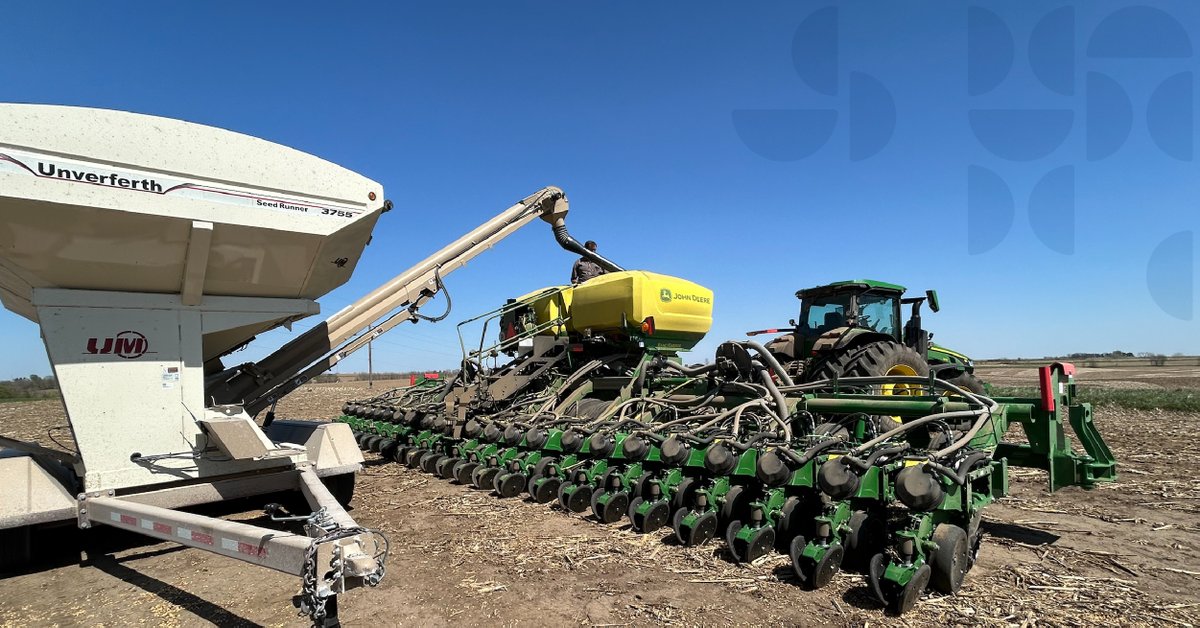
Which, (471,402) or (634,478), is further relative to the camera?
(471,402)

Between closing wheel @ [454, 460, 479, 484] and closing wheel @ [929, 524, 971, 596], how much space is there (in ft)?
17.5

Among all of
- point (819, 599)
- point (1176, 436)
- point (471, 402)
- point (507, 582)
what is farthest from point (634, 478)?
point (1176, 436)

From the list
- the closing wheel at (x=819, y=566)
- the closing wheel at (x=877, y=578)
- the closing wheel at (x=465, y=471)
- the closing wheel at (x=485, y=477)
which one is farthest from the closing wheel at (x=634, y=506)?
the closing wheel at (x=465, y=471)

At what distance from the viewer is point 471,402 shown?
8.52 metres

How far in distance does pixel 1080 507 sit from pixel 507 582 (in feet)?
18.5

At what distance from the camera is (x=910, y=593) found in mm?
3568

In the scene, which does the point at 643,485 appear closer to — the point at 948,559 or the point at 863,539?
the point at 863,539

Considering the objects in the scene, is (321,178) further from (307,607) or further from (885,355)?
(885,355)

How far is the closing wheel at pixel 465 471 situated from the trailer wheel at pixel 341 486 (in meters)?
1.66

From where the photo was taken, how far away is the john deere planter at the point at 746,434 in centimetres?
407

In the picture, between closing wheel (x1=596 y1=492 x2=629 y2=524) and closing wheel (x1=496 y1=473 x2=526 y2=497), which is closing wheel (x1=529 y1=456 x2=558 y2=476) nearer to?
closing wheel (x1=496 y1=473 x2=526 y2=497)

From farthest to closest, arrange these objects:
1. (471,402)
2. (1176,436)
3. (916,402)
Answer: (1176,436), (471,402), (916,402)

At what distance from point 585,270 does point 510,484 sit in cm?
428

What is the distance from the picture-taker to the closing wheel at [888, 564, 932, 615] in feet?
11.7
